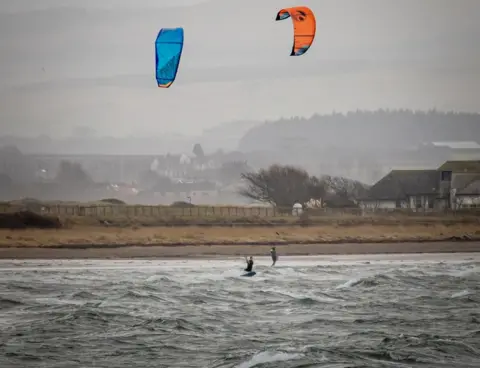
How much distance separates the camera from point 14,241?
21672 millimetres

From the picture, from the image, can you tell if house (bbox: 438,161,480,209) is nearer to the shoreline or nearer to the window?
the window

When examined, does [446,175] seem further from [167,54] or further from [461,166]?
[167,54]

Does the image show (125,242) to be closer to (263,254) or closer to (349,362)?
(263,254)

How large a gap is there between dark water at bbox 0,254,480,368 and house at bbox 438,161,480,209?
16.7ft

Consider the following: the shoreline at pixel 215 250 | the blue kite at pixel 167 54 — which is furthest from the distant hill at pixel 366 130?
the blue kite at pixel 167 54

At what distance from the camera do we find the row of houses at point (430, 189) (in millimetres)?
24953

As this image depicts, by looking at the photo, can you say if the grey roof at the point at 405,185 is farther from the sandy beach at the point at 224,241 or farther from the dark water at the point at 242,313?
the dark water at the point at 242,313

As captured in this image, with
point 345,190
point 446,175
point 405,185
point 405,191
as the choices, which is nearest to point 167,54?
point 345,190

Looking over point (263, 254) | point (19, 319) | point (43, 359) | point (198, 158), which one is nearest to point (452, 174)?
point (263, 254)

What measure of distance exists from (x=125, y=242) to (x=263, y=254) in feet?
10.7

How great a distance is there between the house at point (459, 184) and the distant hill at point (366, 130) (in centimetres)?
492

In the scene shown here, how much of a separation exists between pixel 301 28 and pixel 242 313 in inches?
313

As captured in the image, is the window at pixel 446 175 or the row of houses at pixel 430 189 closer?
the row of houses at pixel 430 189

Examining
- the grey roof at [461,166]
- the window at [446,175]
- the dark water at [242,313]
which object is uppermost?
the grey roof at [461,166]
